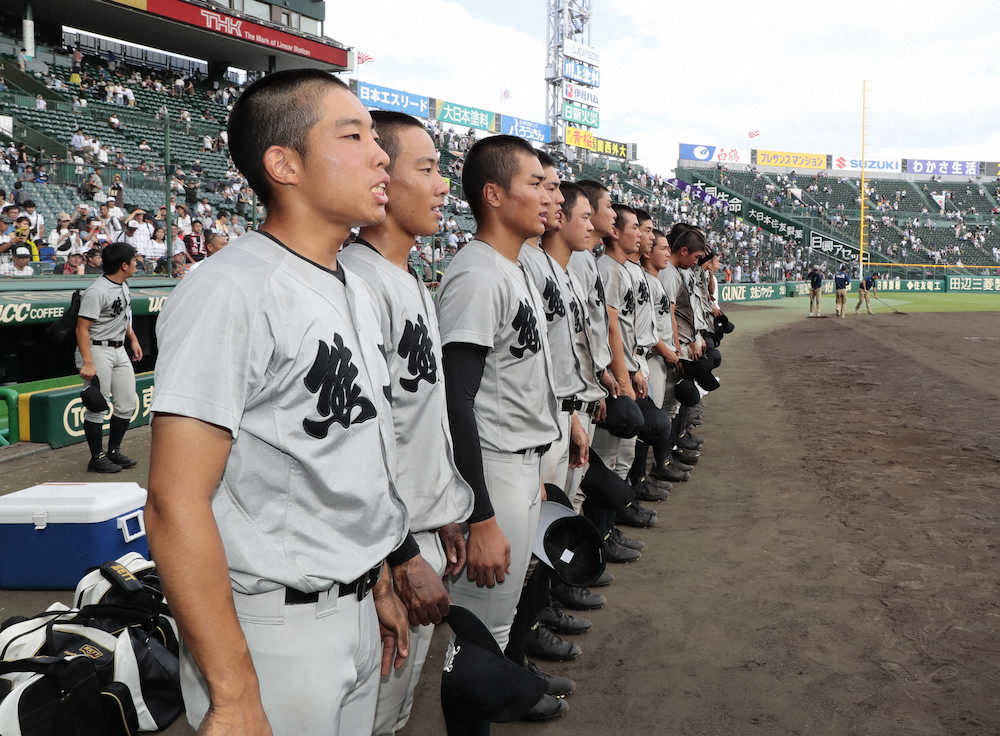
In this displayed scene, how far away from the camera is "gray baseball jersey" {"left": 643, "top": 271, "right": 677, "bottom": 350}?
22.6 feet

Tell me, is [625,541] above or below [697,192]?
below

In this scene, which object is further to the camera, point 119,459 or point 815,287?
point 815,287

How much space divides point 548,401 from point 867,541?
11.0 feet

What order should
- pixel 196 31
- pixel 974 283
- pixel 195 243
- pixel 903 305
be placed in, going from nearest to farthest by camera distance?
pixel 195 243 < pixel 196 31 < pixel 903 305 < pixel 974 283

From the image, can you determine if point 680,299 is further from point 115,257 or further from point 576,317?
point 115,257

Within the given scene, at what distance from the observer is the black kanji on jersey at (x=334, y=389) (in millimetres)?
1542

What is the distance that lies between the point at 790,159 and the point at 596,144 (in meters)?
21.1

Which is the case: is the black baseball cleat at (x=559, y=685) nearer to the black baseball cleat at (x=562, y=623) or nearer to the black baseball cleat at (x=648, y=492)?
the black baseball cleat at (x=562, y=623)

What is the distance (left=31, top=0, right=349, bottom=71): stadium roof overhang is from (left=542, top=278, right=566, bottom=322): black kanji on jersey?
2428 cm

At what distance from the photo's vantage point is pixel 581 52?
166ft

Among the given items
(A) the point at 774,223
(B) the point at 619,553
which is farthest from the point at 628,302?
(A) the point at 774,223

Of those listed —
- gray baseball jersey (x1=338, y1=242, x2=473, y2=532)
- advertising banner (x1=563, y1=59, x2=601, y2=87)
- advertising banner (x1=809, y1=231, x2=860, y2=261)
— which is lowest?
gray baseball jersey (x1=338, y1=242, x2=473, y2=532)

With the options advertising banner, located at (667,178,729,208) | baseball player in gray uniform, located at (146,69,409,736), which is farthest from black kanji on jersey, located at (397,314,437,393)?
advertising banner, located at (667,178,729,208)

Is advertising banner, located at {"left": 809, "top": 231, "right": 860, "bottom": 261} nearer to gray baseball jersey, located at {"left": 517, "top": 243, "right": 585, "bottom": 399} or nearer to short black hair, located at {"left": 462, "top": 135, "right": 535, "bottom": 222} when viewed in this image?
gray baseball jersey, located at {"left": 517, "top": 243, "right": 585, "bottom": 399}
